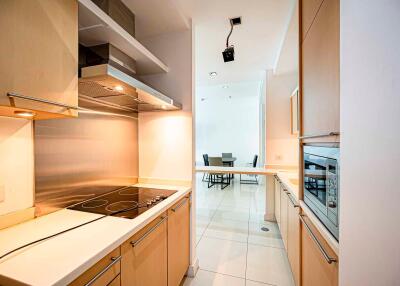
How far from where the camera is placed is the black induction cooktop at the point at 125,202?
1.12m

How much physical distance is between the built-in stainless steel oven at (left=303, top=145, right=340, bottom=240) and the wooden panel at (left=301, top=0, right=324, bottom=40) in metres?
0.83

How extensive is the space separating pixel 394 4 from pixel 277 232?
2759 millimetres

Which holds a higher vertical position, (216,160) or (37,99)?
(37,99)

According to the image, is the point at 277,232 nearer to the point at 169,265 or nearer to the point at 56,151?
the point at 169,265

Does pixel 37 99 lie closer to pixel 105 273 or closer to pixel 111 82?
pixel 111 82

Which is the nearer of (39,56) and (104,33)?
(39,56)

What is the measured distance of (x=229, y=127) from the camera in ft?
23.1

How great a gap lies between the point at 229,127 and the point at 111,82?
248 inches

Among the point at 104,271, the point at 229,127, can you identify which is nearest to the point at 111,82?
the point at 104,271

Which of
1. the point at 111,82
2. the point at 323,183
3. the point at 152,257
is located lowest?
the point at 152,257

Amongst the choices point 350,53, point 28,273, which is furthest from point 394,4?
point 28,273

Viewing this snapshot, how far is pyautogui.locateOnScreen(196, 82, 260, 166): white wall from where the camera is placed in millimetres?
6731

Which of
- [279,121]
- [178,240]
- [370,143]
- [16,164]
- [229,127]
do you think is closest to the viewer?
[370,143]

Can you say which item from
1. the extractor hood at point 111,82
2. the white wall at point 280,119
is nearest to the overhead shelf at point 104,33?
the extractor hood at point 111,82
